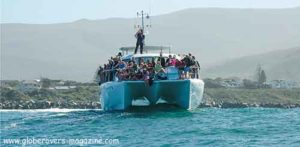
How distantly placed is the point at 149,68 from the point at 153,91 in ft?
4.31

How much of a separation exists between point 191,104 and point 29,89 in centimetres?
4457

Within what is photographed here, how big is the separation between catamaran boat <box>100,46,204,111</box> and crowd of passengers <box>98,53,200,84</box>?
22cm

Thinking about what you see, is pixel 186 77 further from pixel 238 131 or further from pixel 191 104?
pixel 238 131

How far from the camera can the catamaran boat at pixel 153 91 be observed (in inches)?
1393

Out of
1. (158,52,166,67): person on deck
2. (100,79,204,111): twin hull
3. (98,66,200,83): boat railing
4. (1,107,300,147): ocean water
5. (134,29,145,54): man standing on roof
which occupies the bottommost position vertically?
(1,107,300,147): ocean water

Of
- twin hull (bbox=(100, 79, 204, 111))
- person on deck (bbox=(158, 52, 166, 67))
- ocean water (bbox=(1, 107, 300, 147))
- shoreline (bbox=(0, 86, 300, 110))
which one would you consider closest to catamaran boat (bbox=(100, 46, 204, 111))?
twin hull (bbox=(100, 79, 204, 111))

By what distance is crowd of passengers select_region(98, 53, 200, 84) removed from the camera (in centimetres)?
3519

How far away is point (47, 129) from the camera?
92.9 ft

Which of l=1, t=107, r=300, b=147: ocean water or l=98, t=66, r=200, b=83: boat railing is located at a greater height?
l=98, t=66, r=200, b=83: boat railing

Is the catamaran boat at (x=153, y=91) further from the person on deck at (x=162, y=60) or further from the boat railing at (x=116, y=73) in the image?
the person on deck at (x=162, y=60)

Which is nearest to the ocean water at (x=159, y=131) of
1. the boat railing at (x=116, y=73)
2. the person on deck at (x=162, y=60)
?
the boat railing at (x=116, y=73)

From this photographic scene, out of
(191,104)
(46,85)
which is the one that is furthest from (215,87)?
(191,104)

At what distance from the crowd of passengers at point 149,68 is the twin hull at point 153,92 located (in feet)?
1.04

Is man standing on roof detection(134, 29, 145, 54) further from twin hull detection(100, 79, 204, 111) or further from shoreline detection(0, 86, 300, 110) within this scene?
shoreline detection(0, 86, 300, 110)
